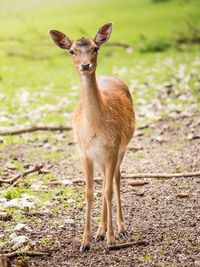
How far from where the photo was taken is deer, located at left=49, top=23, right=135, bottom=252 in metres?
4.02

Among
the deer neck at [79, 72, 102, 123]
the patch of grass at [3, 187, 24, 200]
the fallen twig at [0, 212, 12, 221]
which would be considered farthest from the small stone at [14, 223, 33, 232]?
the deer neck at [79, 72, 102, 123]

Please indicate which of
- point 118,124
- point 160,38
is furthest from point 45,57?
point 118,124

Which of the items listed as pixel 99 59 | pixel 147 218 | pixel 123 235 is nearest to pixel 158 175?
pixel 147 218

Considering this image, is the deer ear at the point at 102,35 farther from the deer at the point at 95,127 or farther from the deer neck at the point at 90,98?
the deer neck at the point at 90,98

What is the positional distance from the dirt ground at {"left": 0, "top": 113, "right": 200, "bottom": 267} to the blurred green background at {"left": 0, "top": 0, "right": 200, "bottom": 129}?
190 cm

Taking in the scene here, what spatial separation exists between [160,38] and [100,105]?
42.7 ft

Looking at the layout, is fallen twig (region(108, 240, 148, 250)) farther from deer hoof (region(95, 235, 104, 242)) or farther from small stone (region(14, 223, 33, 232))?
small stone (region(14, 223, 33, 232))

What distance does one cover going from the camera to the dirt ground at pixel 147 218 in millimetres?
4105

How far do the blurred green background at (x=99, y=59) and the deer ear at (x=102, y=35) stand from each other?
4.22m

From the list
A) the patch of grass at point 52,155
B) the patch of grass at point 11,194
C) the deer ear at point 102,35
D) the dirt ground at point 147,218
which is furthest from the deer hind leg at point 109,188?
the patch of grass at point 52,155

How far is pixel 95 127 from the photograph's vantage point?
4188 millimetres

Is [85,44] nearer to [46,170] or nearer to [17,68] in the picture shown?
[46,170]

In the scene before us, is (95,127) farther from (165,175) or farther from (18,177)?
(18,177)

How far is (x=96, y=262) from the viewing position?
4094 mm
